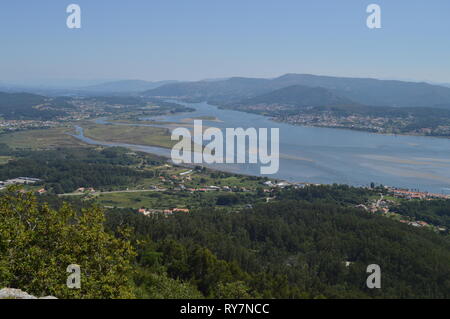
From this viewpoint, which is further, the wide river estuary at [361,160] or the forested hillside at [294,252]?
the wide river estuary at [361,160]

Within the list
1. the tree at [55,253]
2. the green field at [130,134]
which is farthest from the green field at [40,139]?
the tree at [55,253]

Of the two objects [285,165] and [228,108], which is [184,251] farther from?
[228,108]

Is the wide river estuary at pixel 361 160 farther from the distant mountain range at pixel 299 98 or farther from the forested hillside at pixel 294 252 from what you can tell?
the distant mountain range at pixel 299 98

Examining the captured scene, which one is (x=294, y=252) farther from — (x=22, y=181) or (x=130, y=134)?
(x=130, y=134)

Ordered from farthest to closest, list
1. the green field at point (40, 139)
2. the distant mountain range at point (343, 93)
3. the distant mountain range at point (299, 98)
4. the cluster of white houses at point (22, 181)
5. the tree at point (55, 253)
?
the distant mountain range at point (343, 93) → the distant mountain range at point (299, 98) → the green field at point (40, 139) → the cluster of white houses at point (22, 181) → the tree at point (55, 253)

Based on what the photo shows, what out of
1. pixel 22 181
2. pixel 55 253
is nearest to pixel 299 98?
pixel 22 181
